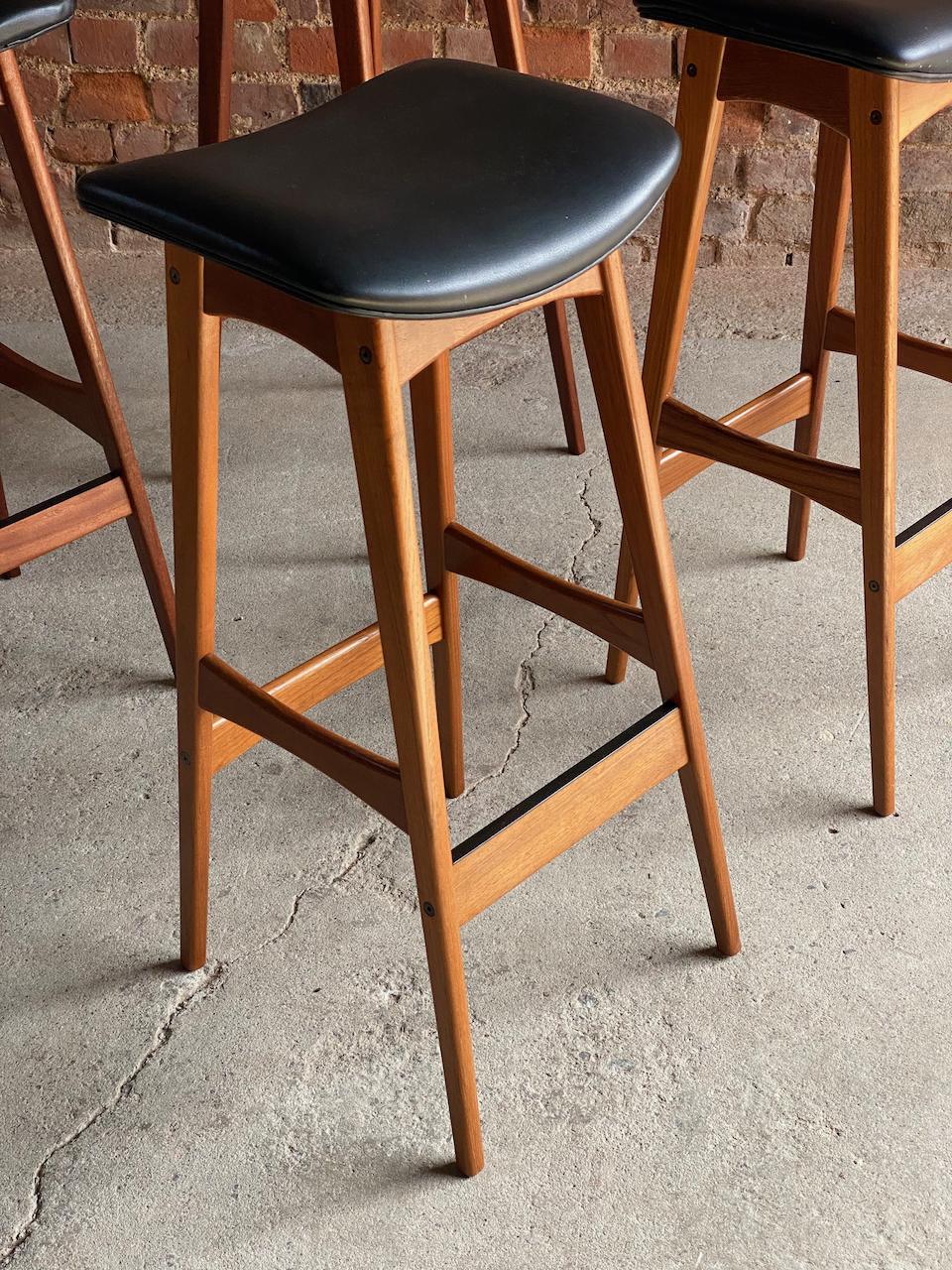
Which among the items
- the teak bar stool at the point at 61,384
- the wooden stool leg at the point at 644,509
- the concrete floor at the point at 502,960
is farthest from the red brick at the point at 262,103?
the wooden stool leg at the point at 644,509

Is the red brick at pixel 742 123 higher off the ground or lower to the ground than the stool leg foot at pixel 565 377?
higher

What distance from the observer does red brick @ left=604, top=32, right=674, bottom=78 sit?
2990mm

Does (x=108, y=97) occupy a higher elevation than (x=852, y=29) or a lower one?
lower

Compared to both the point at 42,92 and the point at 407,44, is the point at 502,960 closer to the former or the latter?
the point at 407,44

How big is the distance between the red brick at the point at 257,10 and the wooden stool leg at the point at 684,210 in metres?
1.68

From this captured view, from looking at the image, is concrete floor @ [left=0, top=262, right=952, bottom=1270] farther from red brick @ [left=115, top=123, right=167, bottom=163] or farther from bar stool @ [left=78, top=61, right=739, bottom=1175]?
red brick @ [left=115, top=123, right=167, bottom=163]

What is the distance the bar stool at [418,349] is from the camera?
1.09 meters

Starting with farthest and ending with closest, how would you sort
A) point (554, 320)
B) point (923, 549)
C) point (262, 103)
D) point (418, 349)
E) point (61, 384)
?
1. point (262, 103)
2. point (554, 320)
3. point (61, 384)
4. point (923, 549)
5. point (418, 349)

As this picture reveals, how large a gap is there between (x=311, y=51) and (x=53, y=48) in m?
0.58

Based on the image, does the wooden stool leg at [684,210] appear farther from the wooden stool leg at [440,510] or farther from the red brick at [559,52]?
the red brick at [559,52]

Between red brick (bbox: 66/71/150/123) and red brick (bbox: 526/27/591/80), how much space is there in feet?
2.91

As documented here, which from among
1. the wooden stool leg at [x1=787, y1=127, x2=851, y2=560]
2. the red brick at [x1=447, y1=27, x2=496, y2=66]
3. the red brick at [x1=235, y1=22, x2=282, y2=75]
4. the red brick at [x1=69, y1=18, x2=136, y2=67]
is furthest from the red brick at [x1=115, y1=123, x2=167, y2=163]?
the wooden stool leg at [x1=787, y1=127, x2=851, y2=560]

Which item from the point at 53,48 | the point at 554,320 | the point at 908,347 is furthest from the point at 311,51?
the point at 908,347

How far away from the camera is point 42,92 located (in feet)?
10.4
